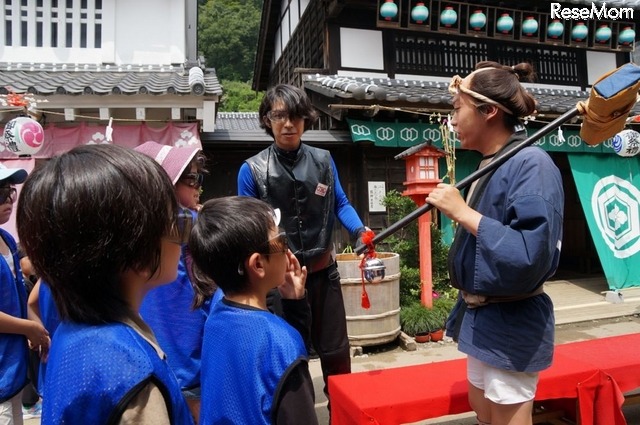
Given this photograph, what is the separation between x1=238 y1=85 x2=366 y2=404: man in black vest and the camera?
113 inches

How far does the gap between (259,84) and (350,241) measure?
11105 millimetres

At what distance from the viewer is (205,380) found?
60.8 inches

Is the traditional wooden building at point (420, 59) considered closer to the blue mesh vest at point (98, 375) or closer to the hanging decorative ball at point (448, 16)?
the hanging decorative ball at point (448, 16)

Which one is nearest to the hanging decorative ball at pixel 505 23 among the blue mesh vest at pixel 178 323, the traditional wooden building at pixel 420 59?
the traditional wooden building at pixel 420 59

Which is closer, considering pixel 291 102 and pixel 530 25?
pixel 291 102

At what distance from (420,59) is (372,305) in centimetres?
515

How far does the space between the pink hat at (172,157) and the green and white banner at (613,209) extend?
8.10 meters

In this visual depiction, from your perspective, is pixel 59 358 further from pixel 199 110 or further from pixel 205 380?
pixel 199 110

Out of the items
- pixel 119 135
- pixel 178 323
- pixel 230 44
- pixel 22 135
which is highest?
pixel 230 44

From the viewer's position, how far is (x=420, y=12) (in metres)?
7.90

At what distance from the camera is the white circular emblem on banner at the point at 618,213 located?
329 inches

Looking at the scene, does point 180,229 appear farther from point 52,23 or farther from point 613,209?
point 613,209

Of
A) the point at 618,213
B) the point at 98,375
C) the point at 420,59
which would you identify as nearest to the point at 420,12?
the point at 420,59

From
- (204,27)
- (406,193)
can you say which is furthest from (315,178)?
(204,27)
